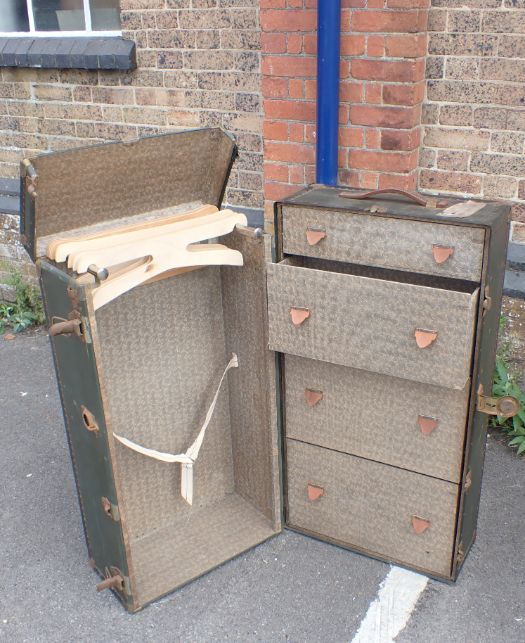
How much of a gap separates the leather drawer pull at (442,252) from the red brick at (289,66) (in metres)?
1.53

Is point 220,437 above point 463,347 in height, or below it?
below

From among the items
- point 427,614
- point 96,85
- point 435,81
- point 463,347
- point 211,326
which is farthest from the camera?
point 96,85

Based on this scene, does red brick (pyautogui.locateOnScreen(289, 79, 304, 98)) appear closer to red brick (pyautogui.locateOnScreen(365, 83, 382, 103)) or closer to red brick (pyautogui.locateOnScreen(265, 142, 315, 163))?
red brick (pyautogui.locateOnScreen(265, 142, 315, 163))

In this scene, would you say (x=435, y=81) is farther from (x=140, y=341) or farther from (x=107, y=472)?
(x=107, y=472)

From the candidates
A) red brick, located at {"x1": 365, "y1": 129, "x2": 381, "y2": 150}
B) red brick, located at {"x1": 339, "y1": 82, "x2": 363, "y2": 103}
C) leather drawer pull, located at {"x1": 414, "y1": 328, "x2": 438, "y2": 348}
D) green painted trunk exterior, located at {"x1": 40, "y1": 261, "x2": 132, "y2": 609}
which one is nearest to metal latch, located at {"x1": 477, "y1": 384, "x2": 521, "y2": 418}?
leather drawer pull, located at {"x1": 414, "y1": 328, "x2": 438, "y2": 348}

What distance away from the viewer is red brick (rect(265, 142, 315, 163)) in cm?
359

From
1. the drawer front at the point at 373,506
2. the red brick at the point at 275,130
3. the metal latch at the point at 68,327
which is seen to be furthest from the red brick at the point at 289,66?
the metal latch at the point at 68,327

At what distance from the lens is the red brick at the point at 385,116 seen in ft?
10.7

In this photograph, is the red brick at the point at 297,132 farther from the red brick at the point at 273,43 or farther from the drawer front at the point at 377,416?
the drawer front at the point at 377,416

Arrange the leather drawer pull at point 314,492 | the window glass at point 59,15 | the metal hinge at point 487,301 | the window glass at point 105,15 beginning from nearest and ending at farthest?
the metal hinge at point 487,301 → the leather drawer pull at point 314,492 → the window glass at point 105,15 → the window glass at point 59,15

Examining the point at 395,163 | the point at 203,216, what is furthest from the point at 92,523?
the point at 395,163

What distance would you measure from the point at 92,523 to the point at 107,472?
0.38m

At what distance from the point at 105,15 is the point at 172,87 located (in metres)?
0.74

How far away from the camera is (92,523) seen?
103 inches
